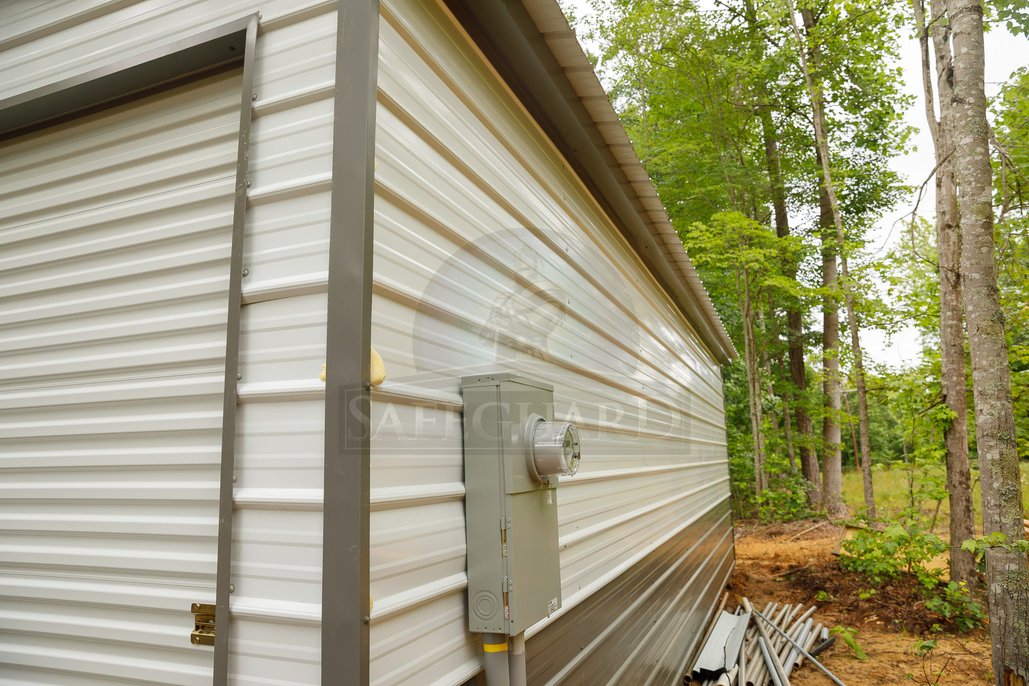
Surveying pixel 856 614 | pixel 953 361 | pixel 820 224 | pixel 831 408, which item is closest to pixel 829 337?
pixel 831 408

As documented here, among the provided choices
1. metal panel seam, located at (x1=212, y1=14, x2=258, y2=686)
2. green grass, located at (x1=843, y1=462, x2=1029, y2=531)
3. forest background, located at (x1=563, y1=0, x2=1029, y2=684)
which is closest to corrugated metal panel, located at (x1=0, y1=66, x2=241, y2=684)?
metal panel seam, located at (x1=212, y1=14, x2=258, y2=686)

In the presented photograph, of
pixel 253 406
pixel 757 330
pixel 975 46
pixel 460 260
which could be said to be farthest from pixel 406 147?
pixel 757 330

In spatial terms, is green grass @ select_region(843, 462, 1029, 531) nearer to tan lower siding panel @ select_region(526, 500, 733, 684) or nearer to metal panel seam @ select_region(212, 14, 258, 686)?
tan lower siding panel @ select_region(526, 500, 733, 684)

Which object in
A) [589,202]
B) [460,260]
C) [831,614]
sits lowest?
[831,614]

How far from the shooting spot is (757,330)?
50.3 feet

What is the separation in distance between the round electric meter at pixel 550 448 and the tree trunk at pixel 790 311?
1426 centimetres

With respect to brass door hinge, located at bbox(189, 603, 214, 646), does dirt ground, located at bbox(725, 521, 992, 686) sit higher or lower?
lower

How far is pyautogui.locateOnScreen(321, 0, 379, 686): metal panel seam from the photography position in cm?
130

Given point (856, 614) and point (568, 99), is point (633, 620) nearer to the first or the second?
point (568, 99)

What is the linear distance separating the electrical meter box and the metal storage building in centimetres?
6

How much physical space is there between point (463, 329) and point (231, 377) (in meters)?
0.69

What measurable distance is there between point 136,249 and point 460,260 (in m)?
0.97

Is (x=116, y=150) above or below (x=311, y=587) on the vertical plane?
above

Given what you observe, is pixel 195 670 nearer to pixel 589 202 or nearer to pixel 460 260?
pixel 460 260
